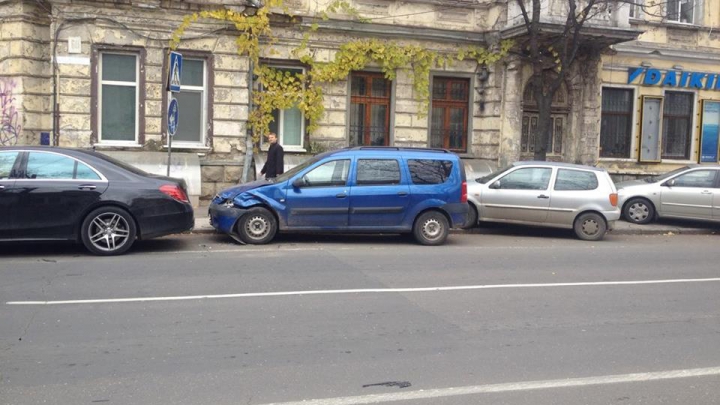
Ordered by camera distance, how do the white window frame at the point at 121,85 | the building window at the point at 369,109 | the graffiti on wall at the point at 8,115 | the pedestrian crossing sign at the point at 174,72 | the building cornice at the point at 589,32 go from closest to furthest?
1. the pedestrian crossing sign at the point at 174,72
2. the graffiti on wall at the point at 8,115
3. the white window frame at the point at 121,85
4. the building cornice at the point at 589,32
5. the building window at the point at 369,109

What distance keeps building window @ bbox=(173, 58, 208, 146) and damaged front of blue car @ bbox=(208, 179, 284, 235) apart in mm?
6263

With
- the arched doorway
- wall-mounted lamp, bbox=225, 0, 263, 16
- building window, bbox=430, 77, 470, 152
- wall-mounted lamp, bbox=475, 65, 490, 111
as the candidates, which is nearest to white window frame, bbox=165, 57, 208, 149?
wall-mounted lamp, bbox=225, 0, 263, 16

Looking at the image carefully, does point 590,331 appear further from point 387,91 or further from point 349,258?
point 387,91

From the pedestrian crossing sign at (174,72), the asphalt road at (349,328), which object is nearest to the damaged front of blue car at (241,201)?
the asphalt road at (349,328)

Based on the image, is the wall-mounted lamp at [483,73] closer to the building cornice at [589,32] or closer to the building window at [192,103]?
the building cornice at [589,32]

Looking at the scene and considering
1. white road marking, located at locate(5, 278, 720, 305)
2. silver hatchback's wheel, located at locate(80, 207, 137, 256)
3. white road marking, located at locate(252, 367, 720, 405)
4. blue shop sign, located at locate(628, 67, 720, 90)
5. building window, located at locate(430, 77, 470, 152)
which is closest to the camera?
white road marking, located at locate(252, 367, 720, 405)

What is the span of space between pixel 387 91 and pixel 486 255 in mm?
8949

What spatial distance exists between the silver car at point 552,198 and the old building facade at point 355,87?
17.8ft

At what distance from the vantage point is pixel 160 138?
18.0 m

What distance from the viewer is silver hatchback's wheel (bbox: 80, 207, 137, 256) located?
10.9 metres

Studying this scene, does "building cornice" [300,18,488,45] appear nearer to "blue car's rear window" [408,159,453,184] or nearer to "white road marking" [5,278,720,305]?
"blue car's rear window" [408,159,453,184]

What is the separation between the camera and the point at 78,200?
10.9 metres

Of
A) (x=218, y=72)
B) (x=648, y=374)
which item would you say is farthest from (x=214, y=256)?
(x=218, y=72)

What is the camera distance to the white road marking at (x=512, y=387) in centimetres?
529
